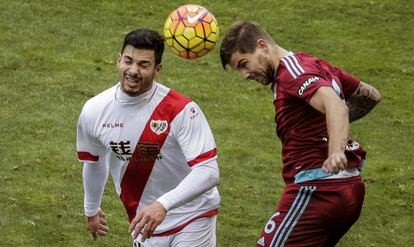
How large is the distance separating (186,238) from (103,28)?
36.6ft

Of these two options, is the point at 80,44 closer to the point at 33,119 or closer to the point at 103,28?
the point at 103,28

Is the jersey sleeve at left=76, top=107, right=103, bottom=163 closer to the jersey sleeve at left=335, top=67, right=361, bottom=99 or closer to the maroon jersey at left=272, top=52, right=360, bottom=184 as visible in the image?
the maroon jersey at left=272, top=52, right=360, bottom=184

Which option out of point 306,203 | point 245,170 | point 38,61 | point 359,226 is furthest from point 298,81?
point 38,61

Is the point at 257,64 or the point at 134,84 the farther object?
the point at 134,84

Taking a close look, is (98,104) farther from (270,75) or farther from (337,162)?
(337,162)

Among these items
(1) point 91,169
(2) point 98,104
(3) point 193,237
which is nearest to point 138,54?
(2) point 98,104

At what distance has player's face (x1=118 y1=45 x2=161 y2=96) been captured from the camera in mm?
7742

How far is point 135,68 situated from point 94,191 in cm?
127

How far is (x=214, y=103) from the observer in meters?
16.0

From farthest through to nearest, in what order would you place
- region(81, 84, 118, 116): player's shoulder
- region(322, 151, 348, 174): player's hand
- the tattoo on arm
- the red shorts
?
the tattoo on arm
region(81, 84, 118, 116): player's shoulder
the red shorts
region(322, 151, 348, 174): player's hand

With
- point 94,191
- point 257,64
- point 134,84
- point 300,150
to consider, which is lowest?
point 94,191

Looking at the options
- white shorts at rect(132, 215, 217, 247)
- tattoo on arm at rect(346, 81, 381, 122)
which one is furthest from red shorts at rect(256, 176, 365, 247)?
tattoo on arm at rect(346, 81, 381, 122)

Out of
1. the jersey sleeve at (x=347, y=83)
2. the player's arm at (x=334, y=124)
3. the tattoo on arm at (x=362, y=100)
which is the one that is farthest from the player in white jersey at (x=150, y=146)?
the tattoo on arm at (x=362, y=100)

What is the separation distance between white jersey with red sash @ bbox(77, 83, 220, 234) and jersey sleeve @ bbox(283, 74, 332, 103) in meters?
0.82
